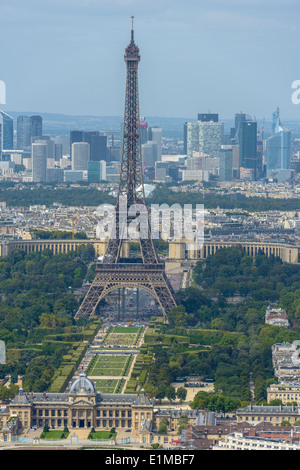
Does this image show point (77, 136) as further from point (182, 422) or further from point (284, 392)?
point (182, 422)

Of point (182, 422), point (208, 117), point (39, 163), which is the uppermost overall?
point (208, 117)

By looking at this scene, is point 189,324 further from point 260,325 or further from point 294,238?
point 294,238

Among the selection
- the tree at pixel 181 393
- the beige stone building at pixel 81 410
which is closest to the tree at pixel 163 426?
the beige stone building at pixel 81 410

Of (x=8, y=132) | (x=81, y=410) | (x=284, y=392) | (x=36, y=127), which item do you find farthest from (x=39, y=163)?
(x=81, y=410)

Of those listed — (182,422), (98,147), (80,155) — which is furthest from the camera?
(98,147)

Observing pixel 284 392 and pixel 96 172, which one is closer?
pixel 284 392
